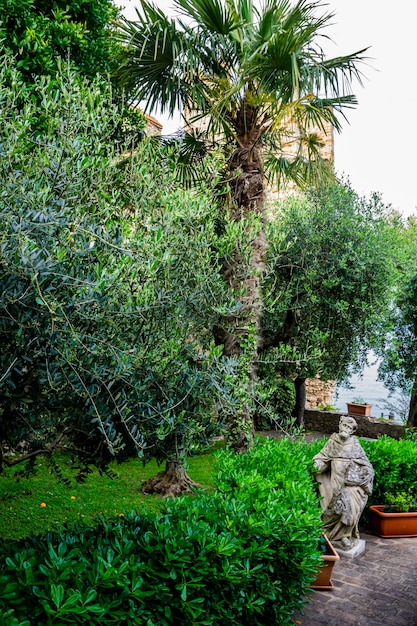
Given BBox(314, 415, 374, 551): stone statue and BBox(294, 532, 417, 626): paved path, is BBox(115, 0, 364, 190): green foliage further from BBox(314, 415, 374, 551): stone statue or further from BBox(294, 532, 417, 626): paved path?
BBox(294, 532, 417, 626): paved path

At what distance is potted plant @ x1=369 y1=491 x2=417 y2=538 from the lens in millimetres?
8219

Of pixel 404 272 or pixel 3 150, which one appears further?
pixel 404 272

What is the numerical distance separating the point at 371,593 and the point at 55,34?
829 centimetres

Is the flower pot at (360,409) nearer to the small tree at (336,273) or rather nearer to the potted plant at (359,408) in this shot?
the potted plant at (359,408)

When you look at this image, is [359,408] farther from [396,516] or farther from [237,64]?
[237,64]

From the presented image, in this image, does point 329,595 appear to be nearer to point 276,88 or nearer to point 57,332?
point 57,332

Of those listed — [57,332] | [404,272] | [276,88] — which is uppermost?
[276,88]

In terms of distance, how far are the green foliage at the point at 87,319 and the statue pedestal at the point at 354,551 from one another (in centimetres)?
438

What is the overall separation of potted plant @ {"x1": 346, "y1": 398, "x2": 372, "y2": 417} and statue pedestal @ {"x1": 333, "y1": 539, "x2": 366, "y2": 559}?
1044 centimetres

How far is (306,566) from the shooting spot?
4.57 meters

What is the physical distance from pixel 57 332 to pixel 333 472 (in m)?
5.60

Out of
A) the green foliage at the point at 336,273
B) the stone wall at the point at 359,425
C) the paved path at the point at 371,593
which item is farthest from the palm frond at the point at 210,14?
the stone wall at the point at 359,425

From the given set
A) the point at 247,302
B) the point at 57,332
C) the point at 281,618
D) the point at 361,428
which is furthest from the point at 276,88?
the point at 361,428

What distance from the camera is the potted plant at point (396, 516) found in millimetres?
8219
